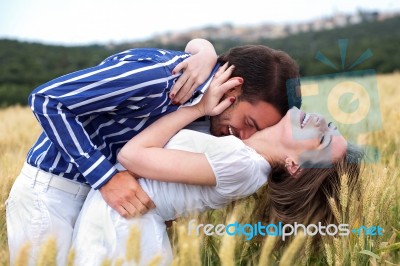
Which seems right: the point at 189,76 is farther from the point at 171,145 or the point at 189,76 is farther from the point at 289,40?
the point at 289,40

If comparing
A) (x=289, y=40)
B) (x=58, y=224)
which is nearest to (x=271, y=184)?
(x=58, y=224)

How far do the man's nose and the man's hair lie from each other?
0.31 ft

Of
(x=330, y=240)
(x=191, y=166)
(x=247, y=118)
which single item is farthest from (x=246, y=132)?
(x=330, y=240)

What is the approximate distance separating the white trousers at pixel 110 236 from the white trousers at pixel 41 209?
0.44 feet

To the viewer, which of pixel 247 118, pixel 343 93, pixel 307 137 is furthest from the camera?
pixel 247 118

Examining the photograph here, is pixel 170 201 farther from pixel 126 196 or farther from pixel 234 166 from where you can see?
pixel 234 166

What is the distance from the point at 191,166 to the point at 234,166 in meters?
0.13

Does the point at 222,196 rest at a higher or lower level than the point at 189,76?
lower

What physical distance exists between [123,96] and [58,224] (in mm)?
488

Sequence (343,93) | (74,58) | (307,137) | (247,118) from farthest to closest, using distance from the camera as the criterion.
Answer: (74,58)
(247,118)
(307,137)
(343,93)

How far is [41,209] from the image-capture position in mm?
2078

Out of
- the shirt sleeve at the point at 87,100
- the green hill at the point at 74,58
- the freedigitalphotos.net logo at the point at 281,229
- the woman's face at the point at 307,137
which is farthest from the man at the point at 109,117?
the green hill at the point at 74,58

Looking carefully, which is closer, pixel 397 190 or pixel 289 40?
pixel 397 190

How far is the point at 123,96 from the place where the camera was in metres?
1.94
